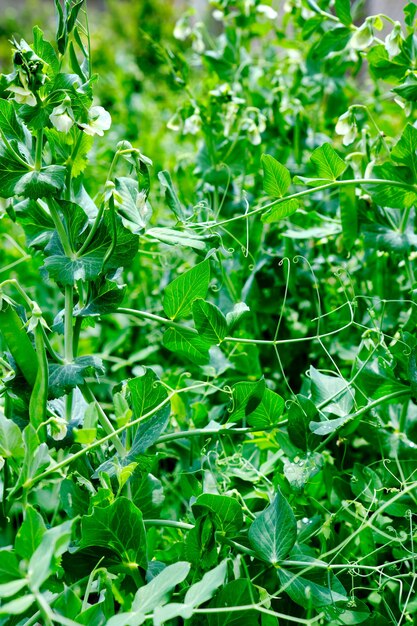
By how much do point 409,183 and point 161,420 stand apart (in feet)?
1.01

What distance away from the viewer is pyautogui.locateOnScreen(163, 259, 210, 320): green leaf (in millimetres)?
573

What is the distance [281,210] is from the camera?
64 centimetres

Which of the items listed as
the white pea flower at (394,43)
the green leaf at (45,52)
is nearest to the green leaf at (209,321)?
the green leaf at (45,52)

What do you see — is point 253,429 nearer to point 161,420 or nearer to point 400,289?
point 161,420

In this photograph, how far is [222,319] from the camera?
0.57 metres

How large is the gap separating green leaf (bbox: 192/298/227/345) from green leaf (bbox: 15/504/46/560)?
210mm

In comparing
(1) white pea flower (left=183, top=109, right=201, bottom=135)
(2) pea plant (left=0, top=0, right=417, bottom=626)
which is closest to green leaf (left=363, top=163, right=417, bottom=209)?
(2) pea plant (left=0, top=0, right=417, bottom=626)

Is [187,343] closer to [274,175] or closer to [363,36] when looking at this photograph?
[274,175]

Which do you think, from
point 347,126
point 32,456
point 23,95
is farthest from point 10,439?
point 347,126

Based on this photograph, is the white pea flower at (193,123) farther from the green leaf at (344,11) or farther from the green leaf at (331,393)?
the green leaf at (331,393)

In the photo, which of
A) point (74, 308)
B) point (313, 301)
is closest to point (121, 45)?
point (313, 301)

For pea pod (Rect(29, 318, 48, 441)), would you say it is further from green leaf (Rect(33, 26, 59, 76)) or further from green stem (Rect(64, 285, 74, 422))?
green leaf (Rect(33, 26, 59, 76))

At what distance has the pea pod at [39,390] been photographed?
0.49 meters

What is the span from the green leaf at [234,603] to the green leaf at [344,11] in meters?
0.65
